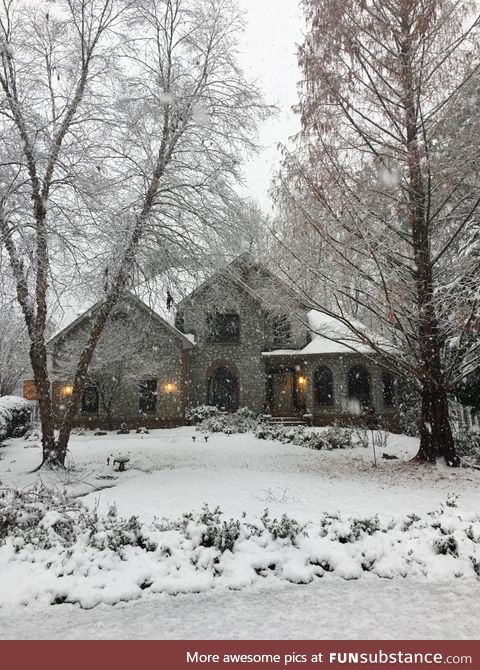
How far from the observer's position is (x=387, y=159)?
1016cm

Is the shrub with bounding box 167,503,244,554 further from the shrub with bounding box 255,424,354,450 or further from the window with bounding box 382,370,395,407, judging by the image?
the window with bounding box 382,370,395,407

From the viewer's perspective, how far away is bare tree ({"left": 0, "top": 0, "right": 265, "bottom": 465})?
9273mm

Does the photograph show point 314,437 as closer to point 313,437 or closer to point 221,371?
point 313,437

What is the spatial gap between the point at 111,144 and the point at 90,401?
15.2 metres

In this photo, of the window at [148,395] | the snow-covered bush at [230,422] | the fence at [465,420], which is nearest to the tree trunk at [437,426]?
the fence at [465,420]

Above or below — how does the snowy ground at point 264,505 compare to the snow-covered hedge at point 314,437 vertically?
below

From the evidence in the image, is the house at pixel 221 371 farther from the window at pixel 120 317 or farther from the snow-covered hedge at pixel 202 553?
the snow-covered hedge at pixel 202 553

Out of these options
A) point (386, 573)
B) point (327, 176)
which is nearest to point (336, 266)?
point (327, 176)

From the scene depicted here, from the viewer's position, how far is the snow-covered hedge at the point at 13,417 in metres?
16.5

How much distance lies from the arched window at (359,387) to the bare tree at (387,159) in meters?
12.2

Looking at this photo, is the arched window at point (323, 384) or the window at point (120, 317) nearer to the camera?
the window at point (120, 317)

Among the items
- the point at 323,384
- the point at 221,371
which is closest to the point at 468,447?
the point at 323,384

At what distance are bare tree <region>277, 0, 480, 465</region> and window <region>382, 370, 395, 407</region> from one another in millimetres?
12424

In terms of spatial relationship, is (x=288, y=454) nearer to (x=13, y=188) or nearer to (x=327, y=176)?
(x=327, y=176)
